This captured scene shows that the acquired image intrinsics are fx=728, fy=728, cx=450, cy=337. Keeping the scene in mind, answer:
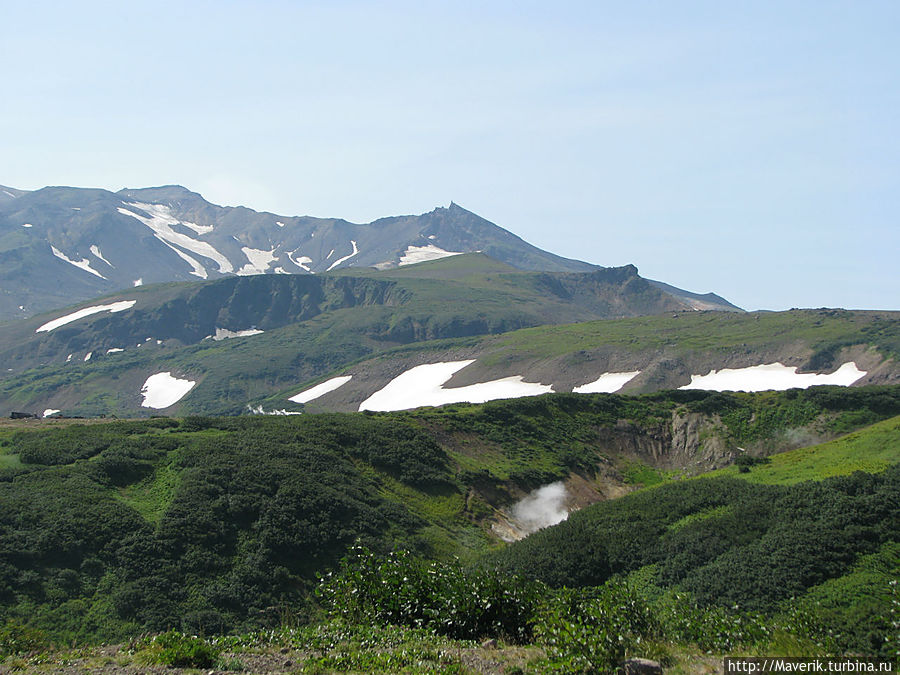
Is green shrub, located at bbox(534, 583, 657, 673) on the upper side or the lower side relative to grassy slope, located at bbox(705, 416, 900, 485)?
upper

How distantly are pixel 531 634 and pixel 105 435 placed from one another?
4353cm

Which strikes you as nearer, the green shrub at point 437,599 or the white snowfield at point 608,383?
the green shrub at point 437,599

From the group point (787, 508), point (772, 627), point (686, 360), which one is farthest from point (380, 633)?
point (686, 360)

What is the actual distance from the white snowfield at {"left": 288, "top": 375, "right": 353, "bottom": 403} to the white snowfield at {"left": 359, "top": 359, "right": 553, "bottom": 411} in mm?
16416

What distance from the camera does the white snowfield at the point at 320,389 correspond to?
579ft

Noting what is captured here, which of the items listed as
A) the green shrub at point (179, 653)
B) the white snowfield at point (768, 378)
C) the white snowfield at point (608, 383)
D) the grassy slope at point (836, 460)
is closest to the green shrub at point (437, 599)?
the green shrub at point (179, 653)

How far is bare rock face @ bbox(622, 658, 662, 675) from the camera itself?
15.1m

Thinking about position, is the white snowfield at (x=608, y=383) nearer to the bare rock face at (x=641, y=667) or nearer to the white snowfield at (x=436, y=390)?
the white snowfield at (x=436, y=390)

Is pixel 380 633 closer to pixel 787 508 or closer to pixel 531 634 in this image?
pixel 531 634

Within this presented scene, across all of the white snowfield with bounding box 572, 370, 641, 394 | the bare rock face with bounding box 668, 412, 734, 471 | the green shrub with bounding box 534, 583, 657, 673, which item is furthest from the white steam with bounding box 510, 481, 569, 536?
the white snowfield with bounding box 572, 370, 641, 394

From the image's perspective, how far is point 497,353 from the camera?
174250 mm

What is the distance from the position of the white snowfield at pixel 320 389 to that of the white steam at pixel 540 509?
116593 mm

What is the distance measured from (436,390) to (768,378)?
67.2 metres

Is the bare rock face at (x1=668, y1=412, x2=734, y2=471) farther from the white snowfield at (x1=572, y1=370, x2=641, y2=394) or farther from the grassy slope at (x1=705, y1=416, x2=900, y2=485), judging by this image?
the white snowfield at (x1=572, y1=370, x2=641, y2=394)
